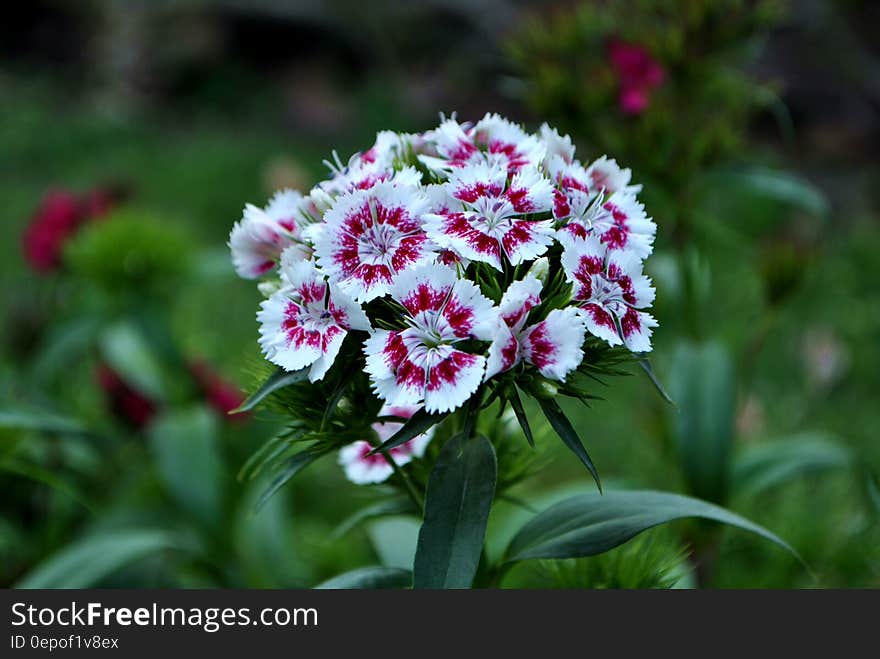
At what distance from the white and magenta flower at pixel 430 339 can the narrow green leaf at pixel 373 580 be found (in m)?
0.24

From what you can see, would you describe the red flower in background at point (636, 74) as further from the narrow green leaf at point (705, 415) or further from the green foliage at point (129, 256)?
the green foliage at point (129, 256)

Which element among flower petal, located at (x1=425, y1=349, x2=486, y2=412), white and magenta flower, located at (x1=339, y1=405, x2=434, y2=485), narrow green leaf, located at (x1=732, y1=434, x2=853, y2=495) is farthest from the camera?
narrow green leaf, located at (x1=732, y1=434, x2=853, y2=495)

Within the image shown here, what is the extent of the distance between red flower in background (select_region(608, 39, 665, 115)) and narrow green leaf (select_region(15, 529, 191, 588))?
1018 millimetres

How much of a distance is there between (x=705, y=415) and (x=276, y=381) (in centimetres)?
95

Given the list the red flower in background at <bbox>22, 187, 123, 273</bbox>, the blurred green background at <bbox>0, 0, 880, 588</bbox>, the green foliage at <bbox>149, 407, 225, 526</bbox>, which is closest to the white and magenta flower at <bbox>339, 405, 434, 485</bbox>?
the blurred green background at <bbox>0, 0, 880, 588</bbox>

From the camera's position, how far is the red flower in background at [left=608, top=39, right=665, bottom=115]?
163 cm

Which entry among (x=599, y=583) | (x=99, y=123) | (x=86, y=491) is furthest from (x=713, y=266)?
(x=99, y=123)

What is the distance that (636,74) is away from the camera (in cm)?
165

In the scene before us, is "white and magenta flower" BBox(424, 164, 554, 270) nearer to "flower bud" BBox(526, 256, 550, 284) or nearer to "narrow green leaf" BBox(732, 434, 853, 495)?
"flower bud" BBox(526, 256, 550, 284)

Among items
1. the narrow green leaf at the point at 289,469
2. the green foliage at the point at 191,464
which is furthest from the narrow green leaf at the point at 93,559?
the narrow green leaf at the point at 289,469

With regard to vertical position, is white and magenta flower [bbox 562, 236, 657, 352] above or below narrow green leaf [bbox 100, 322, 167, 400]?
below

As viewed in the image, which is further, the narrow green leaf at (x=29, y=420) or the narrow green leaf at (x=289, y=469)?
the narrow green leaf at (x=29, y=420)

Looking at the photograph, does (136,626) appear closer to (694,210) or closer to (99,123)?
(694,210)

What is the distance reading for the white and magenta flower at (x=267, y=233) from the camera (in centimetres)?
92
